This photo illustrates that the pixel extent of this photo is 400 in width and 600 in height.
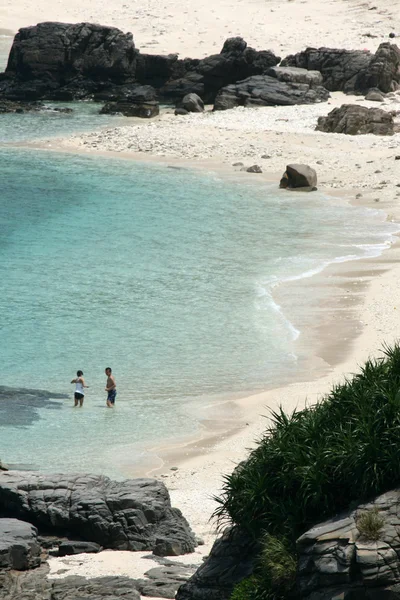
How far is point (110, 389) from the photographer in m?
27.8

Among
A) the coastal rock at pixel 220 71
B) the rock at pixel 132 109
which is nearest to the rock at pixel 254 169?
the rock at pixel 132 109

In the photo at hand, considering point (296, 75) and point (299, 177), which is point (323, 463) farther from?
point (296, 75)

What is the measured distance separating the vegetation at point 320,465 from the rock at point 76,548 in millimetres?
3730

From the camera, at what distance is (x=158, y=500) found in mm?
19438

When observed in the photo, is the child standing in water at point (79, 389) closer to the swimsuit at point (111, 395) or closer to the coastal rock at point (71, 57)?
the swimsuit at point (111, 395)

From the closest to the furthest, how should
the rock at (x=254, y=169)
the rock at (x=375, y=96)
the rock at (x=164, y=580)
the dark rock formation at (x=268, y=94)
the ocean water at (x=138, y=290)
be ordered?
the rock at (x=164, y=580) → the ocean water at (x=138, y=290) → the rock at (x=254, y=169) → the rock at (x=375, y=96) → the dark rock formation at (x=268, y=94)

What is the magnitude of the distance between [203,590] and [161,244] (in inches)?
1232

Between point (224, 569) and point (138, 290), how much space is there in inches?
960

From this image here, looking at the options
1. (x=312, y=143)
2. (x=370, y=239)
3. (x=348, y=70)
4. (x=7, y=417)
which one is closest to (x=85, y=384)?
(x=7, y=417)

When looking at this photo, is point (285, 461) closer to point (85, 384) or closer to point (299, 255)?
point (85, 384)

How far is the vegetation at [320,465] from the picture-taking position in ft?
46.5

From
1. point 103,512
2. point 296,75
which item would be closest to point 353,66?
point 296,75

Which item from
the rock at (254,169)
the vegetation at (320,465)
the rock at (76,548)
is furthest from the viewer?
the rock at (254,169)

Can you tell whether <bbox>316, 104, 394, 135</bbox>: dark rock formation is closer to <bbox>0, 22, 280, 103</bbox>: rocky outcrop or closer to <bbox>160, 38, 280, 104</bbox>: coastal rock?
<bbox>160, 38, 280, 104</bbox>: coastal rock
